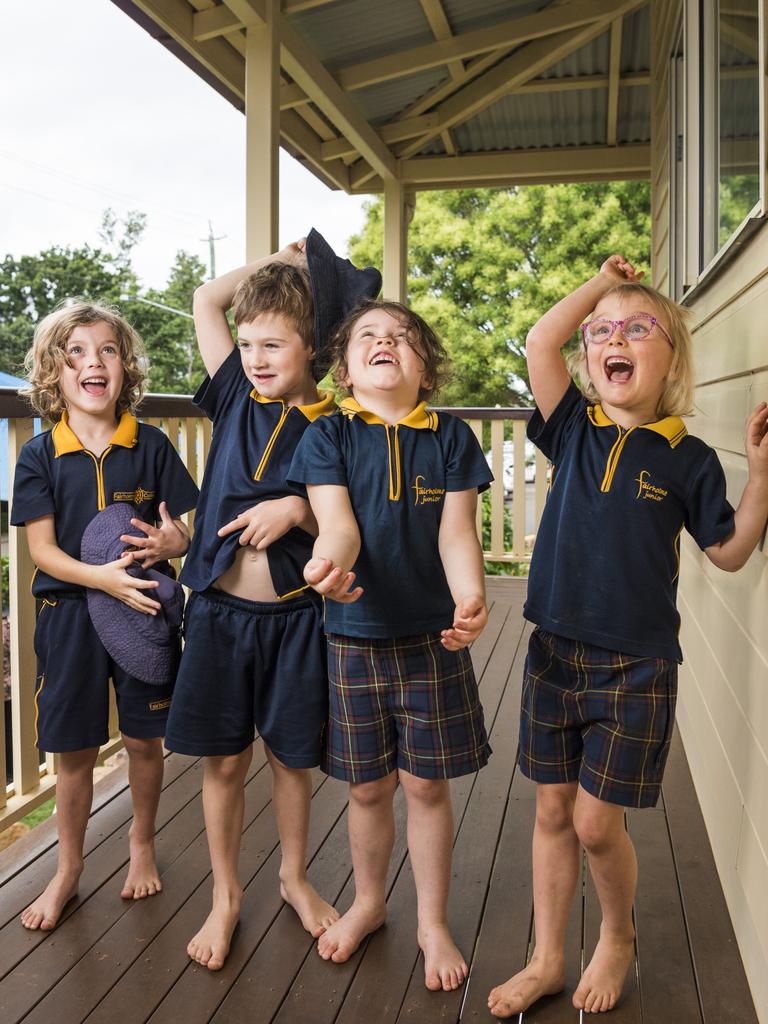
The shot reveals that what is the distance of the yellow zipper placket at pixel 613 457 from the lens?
174cm

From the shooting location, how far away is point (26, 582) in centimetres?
249

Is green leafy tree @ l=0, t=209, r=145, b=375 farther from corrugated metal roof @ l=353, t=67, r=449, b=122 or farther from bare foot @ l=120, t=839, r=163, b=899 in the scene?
bare foot @ l=120, t=839, r=163, b=899

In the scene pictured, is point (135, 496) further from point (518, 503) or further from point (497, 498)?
point (518, 503)

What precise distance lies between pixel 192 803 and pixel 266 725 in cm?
85

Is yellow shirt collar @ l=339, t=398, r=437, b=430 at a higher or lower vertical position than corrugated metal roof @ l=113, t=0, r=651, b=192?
lower

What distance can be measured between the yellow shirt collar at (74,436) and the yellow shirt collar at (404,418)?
53cm

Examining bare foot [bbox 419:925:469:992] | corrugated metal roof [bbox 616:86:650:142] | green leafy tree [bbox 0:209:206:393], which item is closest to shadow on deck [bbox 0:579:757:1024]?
bare foot [bbox 419:925:469:992]

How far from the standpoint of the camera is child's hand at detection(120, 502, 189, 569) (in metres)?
2.02

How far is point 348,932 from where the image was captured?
196 cm

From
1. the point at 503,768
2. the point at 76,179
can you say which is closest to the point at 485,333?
the point at 503,768

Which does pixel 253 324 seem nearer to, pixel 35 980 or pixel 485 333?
pixel 35 980

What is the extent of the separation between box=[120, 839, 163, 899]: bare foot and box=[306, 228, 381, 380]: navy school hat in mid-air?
1.15 meters

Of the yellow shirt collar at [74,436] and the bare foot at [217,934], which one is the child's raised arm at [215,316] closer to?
the yellow shirt collar at [74,436]

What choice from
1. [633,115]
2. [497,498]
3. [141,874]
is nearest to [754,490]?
[141,874]
